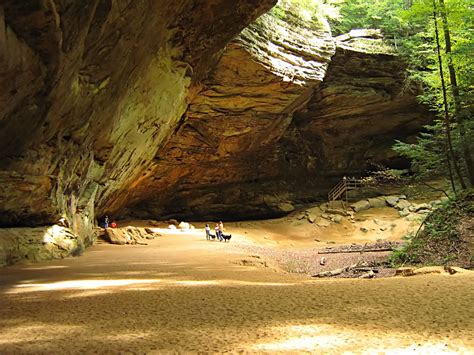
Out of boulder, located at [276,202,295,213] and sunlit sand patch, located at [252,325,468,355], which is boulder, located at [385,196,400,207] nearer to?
boulder, located at [276,202,295,213]

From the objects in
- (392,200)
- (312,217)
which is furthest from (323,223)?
(392,200)

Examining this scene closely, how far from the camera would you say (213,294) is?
5031mm

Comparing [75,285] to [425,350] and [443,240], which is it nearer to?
[425,350]

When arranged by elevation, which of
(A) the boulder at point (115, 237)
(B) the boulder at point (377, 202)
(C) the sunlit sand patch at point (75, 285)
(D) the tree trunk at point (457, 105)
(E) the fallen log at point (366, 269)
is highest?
(D) the tree trunk at point (457, 105)

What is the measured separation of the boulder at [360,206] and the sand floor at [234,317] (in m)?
20.3

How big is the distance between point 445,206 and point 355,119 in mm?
16471

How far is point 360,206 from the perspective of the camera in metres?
25.8

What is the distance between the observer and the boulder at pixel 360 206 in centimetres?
2564

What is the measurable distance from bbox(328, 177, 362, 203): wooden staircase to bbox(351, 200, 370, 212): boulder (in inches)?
69.0

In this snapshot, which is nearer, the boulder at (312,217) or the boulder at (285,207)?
the boulder at (312,217)

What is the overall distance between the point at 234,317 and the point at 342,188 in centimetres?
2571

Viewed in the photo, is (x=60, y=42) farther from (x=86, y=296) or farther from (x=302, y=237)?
(x=302, y=237)

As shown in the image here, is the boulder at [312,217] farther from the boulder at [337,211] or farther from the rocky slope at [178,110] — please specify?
the rocky slope at [178,110]

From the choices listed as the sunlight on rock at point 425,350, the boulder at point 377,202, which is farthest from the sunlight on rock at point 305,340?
the boulder at point 377,202
